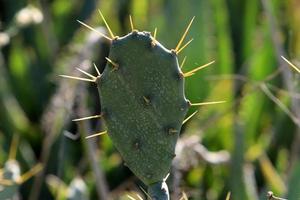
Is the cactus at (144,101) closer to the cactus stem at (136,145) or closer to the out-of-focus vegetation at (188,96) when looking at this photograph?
the cactus stem at (136,145)

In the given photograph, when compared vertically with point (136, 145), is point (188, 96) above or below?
below

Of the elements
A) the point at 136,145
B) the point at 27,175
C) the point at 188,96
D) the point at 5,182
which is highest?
the point at 136,145

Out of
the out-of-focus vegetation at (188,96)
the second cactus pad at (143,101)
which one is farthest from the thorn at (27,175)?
the second cactus pad at (143,101)

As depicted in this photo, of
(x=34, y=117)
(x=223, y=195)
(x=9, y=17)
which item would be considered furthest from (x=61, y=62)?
(x=223, y=195)

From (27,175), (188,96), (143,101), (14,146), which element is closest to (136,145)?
(143,101)

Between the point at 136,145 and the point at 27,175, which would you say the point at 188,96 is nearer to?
the point at 27,175

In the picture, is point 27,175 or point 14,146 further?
→ point 14,146

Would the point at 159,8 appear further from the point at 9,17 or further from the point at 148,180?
the point at 148,180
